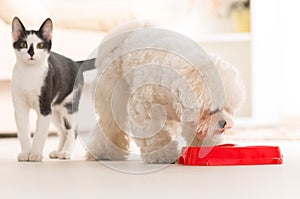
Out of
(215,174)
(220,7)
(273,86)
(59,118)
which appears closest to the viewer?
(215,174)

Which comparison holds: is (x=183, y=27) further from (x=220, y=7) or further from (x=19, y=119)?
→ (x=19, y=119)

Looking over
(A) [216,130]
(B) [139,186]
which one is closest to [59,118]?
(A) [216,130]

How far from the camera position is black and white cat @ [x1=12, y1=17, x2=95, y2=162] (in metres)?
1.76

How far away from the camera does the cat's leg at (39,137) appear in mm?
1778

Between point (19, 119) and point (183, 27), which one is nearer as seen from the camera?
point (19, 119)

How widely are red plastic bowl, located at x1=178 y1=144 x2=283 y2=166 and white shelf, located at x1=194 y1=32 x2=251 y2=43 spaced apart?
8.43 ft

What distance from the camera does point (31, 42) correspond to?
1754 mm

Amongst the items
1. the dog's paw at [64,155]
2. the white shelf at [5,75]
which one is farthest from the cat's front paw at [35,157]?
the white shelf at [5,75]

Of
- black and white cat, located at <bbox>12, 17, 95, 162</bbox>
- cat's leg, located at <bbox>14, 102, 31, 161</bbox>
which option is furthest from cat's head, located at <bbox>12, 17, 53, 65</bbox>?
cat's leg, located at <bbox>14, 102, 31, 161</bbox>

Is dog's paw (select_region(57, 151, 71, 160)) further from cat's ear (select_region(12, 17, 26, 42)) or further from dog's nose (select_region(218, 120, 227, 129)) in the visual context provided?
dog's nose (select_region(218, 120, 227, 129))

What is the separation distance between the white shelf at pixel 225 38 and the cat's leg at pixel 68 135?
242 centimetres

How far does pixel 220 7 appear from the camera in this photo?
14.7ft

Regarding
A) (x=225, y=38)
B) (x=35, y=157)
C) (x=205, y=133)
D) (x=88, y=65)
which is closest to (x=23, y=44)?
(x=88, y=65)

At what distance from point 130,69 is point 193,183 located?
47cm
